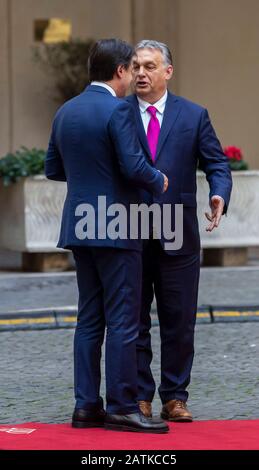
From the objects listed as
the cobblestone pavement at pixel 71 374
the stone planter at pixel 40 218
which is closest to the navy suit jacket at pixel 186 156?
the cobblestone pavement at pixel 71 374

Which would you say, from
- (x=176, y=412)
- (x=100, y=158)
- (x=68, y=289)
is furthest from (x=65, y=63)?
(x=100, y=158)

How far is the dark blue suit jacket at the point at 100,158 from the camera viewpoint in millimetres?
6262

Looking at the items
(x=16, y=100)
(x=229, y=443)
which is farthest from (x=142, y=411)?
(x=16, y=100)

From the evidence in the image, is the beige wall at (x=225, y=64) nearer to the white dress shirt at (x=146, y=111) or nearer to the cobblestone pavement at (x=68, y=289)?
the cobblestone pavement at (x=68, y=289)

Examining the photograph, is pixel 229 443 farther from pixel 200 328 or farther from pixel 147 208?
pixel 200 328

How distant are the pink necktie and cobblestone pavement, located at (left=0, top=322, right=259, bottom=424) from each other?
4.64 feet

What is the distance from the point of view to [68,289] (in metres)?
12.7

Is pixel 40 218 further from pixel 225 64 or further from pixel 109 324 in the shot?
pixel 109 324

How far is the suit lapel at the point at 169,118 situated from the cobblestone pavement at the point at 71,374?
1.43m

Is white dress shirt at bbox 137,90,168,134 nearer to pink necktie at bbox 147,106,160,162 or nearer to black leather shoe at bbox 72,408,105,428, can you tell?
pink necktie at bbox 147,106,160,162

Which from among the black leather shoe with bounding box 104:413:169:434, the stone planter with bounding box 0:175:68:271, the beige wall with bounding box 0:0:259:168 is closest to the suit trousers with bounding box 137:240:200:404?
the black leather shoe with bounding box 104:413:169:434

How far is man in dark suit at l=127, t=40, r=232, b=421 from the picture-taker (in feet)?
22.1

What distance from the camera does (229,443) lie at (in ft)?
19.8

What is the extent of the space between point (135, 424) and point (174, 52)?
12.3 m
